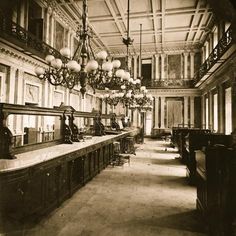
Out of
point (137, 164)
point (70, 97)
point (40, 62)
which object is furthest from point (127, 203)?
point (70, 97)

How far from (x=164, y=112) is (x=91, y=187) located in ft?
49.0

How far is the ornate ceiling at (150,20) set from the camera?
11344mm

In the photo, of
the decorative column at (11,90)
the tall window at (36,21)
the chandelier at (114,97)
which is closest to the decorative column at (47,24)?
the tall window at (36,21)

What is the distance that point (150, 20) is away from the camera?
13.1 meters

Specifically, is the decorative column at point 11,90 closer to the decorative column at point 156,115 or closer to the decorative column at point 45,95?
the decorative column at point 45,95

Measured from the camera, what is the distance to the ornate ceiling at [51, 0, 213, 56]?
37.2ft

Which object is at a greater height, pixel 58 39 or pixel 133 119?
pixel 58 39

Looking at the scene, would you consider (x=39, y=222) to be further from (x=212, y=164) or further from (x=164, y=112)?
(x=164, y=112)

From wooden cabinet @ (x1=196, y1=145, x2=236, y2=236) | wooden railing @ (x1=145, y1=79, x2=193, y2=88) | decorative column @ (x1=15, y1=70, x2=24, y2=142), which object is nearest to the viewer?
wooden cabinet @ (x1=196, y1=145, x2=236, y2=236)

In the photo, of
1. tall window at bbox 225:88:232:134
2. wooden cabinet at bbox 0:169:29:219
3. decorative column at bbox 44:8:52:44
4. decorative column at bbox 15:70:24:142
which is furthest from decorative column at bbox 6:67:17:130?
tall window at bbox 225:88:232:134

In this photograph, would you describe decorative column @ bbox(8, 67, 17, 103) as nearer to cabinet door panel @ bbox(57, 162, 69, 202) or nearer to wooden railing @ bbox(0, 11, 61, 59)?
wooden railing @ bbox(0, 11, 61, 59)

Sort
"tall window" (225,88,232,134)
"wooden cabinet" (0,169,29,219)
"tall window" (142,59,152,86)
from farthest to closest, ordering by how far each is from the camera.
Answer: "tall window" (142,59,152,86)
"tall window" (225,88,232,134)
"wooden cabinet" (0,169,29,219)

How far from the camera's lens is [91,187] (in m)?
4.80

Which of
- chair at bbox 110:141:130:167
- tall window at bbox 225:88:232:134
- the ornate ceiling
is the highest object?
the ornate ceiling
